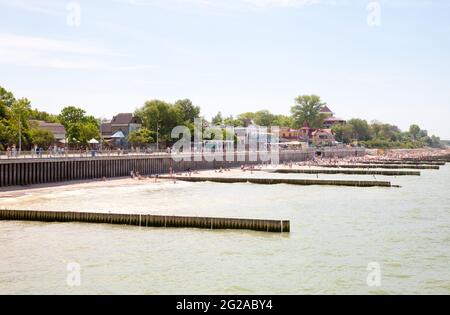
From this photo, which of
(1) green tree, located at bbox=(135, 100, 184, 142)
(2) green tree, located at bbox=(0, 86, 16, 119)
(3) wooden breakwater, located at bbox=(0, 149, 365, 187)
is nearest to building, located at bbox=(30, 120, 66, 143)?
(1) green tree, located at bbox=(135, 100, 184, 142)

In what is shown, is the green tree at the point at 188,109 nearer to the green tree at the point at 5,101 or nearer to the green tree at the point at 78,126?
the green tree at the point at 78,126

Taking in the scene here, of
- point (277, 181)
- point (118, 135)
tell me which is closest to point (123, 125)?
point (118, 135)

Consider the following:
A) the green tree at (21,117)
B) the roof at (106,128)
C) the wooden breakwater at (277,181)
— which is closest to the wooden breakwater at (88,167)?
the wooden breakwater at (277,181)

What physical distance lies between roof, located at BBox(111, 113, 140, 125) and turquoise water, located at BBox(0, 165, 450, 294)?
348ft

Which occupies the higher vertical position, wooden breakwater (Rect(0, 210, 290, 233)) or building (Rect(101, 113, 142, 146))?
building (Rect(101, 113, 142, 146))

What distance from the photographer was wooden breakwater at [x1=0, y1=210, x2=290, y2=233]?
36719 millimetres

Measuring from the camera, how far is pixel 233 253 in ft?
102

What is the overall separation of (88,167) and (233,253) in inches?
1955

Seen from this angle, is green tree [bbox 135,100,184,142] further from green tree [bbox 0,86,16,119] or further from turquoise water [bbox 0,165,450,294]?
turquoise water [bbox 0,165,450,294]

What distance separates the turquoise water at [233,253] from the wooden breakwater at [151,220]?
72 centimetres

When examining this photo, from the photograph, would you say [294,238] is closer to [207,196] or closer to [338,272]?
[338,272]

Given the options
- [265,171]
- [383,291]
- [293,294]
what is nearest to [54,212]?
[293,294]

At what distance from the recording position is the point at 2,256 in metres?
30.3

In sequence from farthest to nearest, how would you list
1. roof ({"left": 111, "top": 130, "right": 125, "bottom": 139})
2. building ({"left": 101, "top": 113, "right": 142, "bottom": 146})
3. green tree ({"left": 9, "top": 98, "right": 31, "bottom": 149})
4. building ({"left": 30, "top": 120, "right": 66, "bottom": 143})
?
building ({"left": 101, "top": 113, "right": 142, "bottom": 146}) < roof ({"left": 111, "top": 130, "right": 125, "bottom": 139}) < building ({"left": 30, "top": 120, "right": 66, "bottom": 143}) < green tree ({"left": 9, "top": 98, "right": 31, "bottom": 149})
